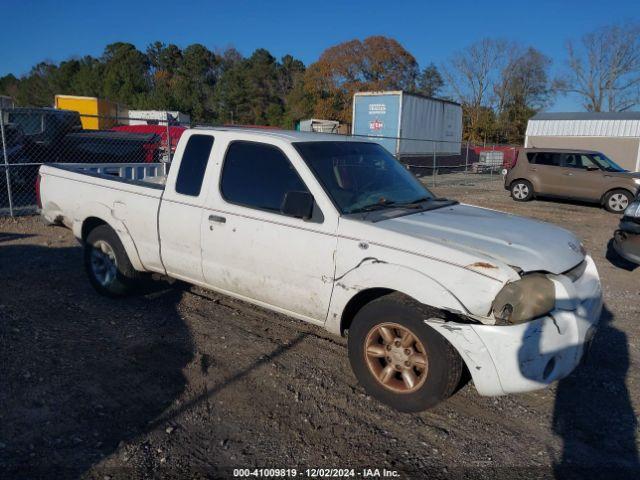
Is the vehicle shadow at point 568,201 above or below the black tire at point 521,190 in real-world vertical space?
below

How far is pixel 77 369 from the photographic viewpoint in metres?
3.85

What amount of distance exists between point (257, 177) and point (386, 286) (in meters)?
1.50

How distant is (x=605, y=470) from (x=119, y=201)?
4451 mm

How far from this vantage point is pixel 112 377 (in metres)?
3.75

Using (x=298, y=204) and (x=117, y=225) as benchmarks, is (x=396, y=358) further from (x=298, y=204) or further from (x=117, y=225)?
(x=117, y=225)

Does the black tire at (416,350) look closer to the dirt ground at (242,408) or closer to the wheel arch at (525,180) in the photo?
the dirt ground at (242,408)

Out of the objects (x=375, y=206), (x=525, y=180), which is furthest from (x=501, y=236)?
(x=525, y=180)

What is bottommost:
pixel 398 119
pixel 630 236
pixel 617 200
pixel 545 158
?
pixel 617 200

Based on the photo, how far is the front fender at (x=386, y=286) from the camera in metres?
3.05

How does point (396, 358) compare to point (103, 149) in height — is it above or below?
below

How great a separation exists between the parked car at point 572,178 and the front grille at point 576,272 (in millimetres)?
11613

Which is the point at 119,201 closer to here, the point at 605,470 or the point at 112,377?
the point at 112,377

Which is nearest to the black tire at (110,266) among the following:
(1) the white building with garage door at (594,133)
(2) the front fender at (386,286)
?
(2) the front fender at (386,286)

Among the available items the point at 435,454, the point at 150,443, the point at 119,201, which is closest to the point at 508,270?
the point at 435,454
